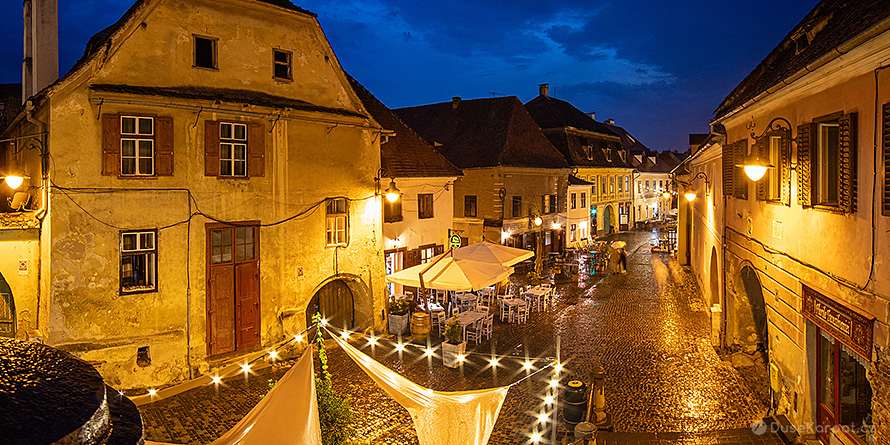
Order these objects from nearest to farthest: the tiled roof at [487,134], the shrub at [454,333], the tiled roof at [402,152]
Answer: the shrub at [454,333] → the tiled roof at [402,152] → the tiled roof at [487,134]

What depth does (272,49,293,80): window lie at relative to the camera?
15.5 metres

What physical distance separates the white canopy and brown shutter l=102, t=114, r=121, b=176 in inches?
312

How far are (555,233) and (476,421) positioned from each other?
2983cm

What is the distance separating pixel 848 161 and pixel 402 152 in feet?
56.2

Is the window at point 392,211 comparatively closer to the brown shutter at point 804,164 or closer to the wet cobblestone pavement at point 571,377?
the wet cobblestone pavement at point 571,377

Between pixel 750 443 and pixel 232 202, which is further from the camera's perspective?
pixel 232 202

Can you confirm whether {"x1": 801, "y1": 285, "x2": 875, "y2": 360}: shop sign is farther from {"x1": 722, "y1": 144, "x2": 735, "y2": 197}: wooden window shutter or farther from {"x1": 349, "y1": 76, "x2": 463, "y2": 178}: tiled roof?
{"x1": 349, "y1": 76, "x2": 463, "y2": 178}: tiled roof

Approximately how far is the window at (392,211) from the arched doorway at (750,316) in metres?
12.1

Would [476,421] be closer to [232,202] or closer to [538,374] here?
[538,374]

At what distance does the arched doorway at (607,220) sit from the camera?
51.9 meters

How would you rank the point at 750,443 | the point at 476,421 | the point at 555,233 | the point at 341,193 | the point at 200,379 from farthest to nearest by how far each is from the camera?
1. the point at 555,233
2. the point at 341,193
3. the point at 200,379
4. the point at 750,443
5. the point at 476,421

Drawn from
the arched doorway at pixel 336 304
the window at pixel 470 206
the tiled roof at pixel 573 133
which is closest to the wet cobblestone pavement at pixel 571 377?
the arched doorway at pixel 336 304

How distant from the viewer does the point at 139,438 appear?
5.34 ft

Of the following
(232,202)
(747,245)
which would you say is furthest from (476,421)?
(232,202)
